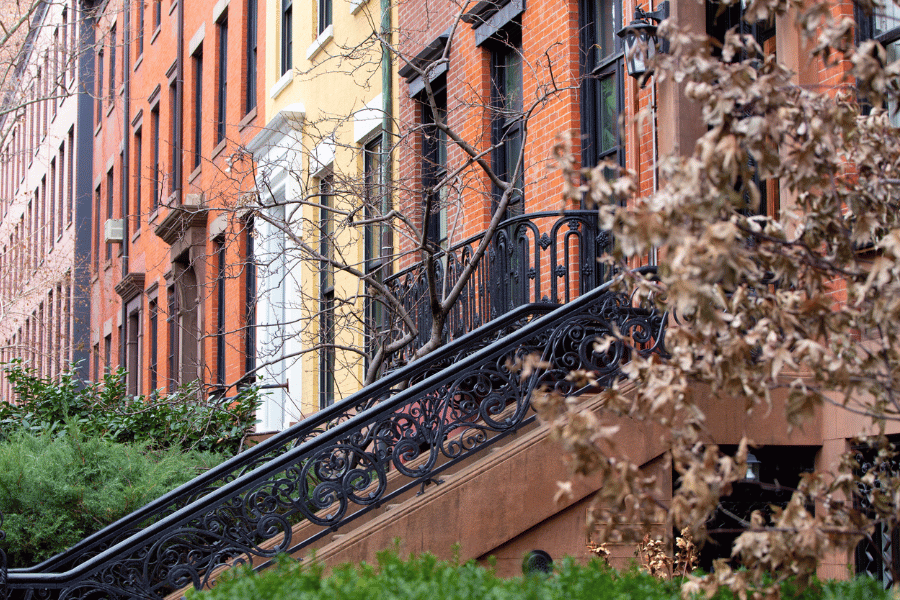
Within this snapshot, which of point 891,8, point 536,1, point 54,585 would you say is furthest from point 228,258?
point 891,8

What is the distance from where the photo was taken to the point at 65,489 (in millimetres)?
9383

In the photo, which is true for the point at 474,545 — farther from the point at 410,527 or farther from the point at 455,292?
the point at 455,292

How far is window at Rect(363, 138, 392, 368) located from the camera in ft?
41.9

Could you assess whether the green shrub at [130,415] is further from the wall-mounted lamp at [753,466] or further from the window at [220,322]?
the wall-mounted lamp at [753,466]

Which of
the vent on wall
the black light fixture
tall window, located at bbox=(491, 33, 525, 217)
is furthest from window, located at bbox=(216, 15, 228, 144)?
the black light fixture

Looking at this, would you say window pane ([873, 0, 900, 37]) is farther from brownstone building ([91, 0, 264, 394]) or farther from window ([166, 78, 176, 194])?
window ([166, 78, 176, 194])

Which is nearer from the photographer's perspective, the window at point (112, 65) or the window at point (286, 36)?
the window at point (286, 36)

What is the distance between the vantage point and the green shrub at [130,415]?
13.0 meters

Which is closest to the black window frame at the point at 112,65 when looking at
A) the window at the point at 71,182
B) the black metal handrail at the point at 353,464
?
the window at the point at 71,182

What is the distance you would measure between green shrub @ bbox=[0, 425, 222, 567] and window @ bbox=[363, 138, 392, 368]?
2.92 metres

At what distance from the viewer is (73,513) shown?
956 centimetres

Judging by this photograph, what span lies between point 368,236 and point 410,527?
8550 mm

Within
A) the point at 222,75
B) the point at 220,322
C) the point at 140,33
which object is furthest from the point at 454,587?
the point at 140,33

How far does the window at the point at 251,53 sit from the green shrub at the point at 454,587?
52.2 feet
